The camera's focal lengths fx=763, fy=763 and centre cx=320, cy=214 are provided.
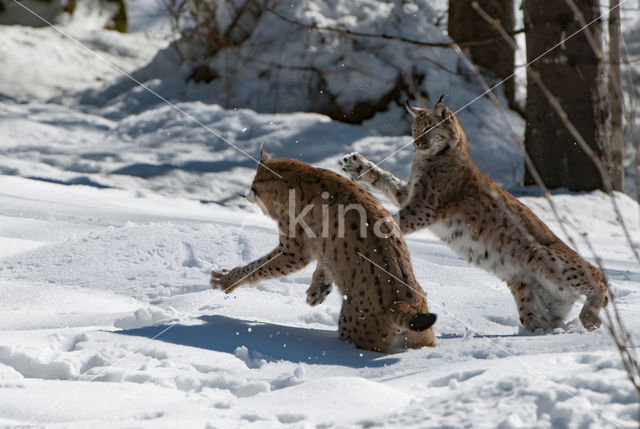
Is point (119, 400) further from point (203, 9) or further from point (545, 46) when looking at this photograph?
point (203, 9)

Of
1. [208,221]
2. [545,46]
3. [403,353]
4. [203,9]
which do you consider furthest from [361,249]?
[203,9]

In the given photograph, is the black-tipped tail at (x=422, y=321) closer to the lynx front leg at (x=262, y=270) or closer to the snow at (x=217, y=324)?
the snow at (x=217, y=324)

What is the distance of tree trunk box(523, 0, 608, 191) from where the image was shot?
29.1ft

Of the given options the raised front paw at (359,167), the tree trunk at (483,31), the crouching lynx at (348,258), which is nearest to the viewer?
the crouching lynx at (348,258)

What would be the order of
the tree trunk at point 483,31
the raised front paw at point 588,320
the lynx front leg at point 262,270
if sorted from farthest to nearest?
the tree trunk at point 483,31 → the lynx front leg at point 262,270 → the raised front paw at point 588,320

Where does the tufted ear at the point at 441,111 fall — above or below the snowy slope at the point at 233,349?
above

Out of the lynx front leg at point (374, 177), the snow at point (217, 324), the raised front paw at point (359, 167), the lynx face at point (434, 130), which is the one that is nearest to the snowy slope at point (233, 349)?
the snow at point (217, 324)

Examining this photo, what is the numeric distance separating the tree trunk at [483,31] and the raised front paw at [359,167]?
6.76 meters

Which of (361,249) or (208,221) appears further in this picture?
(208,221)

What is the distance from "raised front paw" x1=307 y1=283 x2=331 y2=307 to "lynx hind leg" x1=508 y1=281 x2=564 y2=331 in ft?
3.93

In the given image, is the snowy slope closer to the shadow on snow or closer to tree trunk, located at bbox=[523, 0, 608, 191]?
the shadow on snow

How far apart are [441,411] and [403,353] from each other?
1.26m

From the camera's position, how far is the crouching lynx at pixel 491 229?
452 cm

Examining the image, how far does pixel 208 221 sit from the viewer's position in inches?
272
